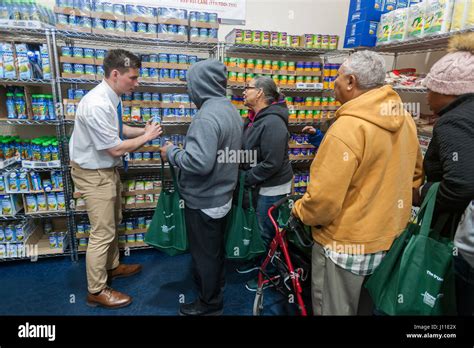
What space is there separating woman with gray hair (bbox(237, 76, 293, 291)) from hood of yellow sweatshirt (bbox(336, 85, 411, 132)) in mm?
1080

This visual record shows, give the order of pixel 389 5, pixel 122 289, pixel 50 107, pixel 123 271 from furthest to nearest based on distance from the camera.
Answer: pixel 389 5, pixel 123 271, pixel 50 107, pixel 122 289

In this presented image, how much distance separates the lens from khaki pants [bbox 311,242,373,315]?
164 cm

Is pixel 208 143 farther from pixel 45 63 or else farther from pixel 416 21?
pixel 416 21

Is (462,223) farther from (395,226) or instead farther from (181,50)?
(181,50)

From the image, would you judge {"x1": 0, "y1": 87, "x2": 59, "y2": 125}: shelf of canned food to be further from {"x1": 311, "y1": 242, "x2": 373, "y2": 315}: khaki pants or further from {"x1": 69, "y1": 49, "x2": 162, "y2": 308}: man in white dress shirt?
{"x1": 311, "y1": 242, "x2": 373, "y2": 315}: khaki pants

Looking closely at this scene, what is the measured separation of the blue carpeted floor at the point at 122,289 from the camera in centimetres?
257

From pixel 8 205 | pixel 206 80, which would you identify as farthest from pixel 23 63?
pixel 206 80

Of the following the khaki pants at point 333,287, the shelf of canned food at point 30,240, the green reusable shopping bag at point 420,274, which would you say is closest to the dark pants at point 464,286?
the green reusable shopping bag at point 420,274

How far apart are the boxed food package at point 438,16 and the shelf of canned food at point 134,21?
6.79ft

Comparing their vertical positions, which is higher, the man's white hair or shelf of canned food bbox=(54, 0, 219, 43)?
shelf of canned food bbox=(54, 0, 219, 43)

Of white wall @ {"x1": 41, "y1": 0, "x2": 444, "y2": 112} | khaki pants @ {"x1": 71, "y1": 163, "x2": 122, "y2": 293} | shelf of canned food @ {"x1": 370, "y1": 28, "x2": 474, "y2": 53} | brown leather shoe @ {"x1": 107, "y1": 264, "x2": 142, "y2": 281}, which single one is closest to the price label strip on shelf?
khaki pants @ {"x1": 71, "y1": 163, "x2": 122, "y2": 293}

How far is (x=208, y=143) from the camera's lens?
1.89 meters

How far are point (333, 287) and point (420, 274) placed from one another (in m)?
0.44

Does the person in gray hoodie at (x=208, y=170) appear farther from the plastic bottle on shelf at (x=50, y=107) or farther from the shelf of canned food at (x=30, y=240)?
the shelf of canned food at (x=30, y=240)
